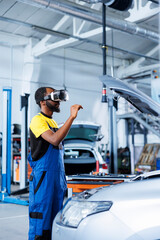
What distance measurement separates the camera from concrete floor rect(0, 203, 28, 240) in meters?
3.99

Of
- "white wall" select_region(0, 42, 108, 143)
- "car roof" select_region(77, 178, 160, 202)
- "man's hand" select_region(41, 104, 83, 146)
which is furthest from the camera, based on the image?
"white wall" select_region(0, 42, 108, 143)

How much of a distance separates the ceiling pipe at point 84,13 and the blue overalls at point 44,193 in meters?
4.59

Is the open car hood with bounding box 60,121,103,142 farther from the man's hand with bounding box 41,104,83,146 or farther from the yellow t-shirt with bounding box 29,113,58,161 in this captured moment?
the man's hand with bounding box 41,104,83,146

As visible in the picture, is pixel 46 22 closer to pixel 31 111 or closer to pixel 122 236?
pixel 31 111

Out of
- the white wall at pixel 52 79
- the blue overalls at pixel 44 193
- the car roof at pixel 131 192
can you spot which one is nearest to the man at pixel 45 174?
the blue overalls at pixel 44 193

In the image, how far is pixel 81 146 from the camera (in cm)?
725

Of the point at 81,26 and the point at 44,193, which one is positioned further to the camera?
the point at 81,26

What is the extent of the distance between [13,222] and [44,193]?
98.1 inches

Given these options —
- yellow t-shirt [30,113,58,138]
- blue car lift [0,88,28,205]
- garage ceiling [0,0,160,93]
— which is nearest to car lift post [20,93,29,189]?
blue car lift [0,88,28,205]

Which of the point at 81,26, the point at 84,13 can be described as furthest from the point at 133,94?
the point at 81,26

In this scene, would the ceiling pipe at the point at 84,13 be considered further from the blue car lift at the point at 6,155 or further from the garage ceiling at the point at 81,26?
the blue car lift at the point at 6,155

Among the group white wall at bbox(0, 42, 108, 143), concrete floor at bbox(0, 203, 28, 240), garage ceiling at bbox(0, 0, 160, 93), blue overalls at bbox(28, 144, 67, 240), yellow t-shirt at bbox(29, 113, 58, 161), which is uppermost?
garage ceiling at bbox(0, 0, 160, 93)

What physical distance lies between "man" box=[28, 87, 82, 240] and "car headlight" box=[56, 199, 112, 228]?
511 mm

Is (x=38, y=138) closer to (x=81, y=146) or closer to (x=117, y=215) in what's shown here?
(x=117, y=215)
